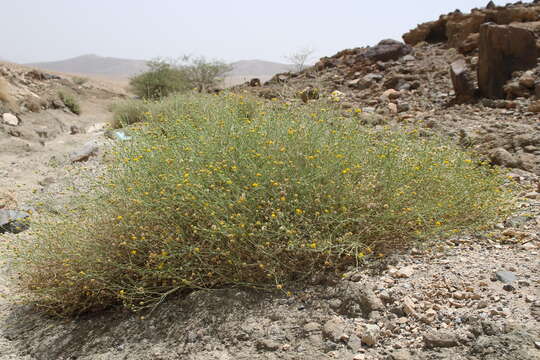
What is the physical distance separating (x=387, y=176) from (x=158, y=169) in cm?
171

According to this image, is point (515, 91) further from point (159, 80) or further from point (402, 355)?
point (159, 80)

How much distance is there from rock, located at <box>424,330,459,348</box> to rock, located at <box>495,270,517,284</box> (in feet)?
1.94

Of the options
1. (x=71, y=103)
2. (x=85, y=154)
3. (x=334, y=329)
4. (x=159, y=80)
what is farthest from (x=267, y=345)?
(x=159, y=80)

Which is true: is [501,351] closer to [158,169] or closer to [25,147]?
[158,169]

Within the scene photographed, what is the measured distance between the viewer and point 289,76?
1200cm

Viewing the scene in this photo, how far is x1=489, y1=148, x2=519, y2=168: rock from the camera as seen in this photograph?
4805 mm

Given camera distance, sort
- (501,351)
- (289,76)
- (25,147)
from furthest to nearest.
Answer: (289,76), (25,147), (501,351)

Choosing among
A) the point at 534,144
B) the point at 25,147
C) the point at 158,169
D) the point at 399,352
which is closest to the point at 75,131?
the point at 25,147

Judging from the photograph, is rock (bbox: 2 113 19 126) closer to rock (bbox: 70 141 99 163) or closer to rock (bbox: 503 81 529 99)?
rock (bbox: 70 141 99 163)

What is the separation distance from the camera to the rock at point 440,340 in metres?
2.12

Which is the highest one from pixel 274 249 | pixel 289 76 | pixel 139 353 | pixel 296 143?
pixel 289 76

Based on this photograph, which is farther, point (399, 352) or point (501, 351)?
point (399, 352)

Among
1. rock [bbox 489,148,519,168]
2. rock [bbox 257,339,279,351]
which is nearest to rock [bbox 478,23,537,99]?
rock [bbox 489,148,519,168]

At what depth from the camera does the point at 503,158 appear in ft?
16.0
